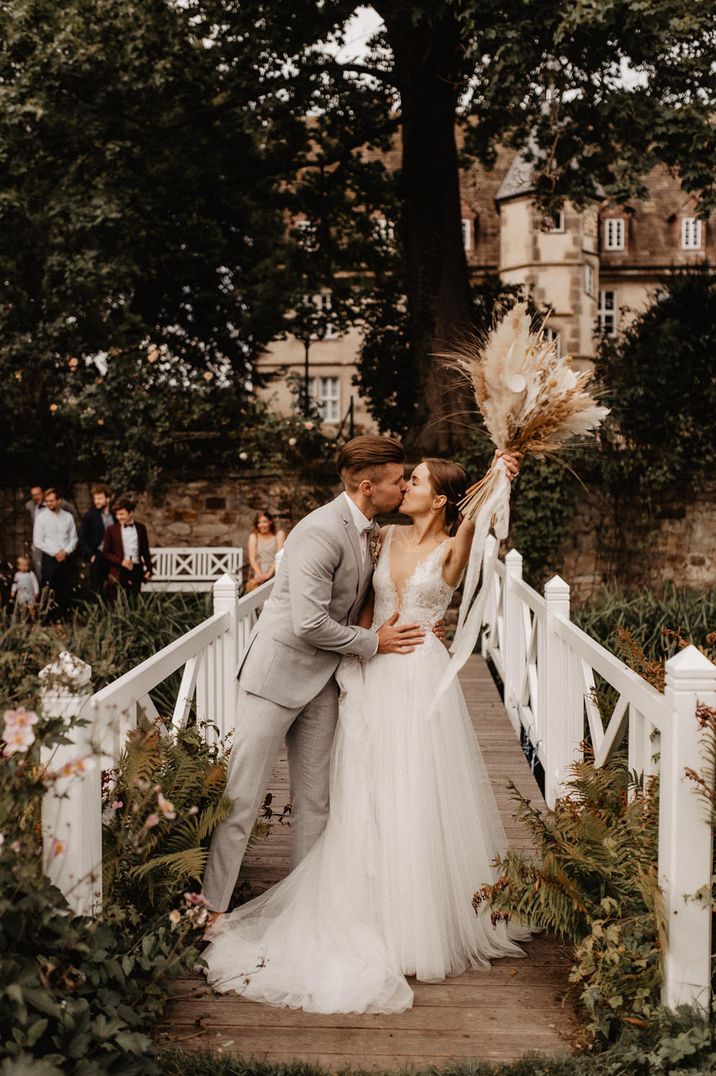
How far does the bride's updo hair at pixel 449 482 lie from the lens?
4.03 meters

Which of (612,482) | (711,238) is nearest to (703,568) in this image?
(612,482)

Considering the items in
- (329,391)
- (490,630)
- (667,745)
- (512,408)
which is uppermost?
(329,391)

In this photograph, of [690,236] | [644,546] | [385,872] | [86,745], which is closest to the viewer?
[86,745]

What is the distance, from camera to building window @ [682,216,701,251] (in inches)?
1582

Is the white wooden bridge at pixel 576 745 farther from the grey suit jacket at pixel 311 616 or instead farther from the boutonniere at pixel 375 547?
the boutonniere at pixel 375 547

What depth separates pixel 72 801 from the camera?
3.00 meters

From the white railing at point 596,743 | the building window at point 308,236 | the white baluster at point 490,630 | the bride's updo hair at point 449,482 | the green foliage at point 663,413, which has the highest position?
the building window at point 308,236

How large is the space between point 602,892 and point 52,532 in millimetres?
10741

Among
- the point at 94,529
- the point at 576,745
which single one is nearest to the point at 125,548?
the point at 94,529

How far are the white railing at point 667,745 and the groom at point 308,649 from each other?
897 millimetres

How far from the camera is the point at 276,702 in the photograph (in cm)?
396

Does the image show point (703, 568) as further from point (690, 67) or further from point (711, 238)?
point (711, 238)

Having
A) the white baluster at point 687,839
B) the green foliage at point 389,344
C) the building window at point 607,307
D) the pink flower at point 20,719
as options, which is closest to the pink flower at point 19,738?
the pink flower at point 20,719

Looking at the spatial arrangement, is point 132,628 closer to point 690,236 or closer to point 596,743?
point 596,743
